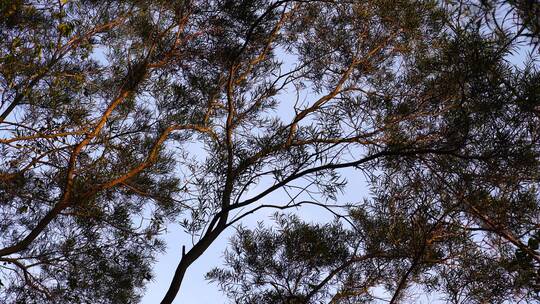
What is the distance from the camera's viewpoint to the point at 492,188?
220 centimetres

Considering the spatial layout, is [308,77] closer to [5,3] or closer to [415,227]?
[415,227]

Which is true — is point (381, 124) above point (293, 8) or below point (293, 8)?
below

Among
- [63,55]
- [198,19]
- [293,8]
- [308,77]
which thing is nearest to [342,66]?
[308,77]

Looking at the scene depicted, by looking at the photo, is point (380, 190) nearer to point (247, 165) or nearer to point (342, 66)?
point (247, 165)

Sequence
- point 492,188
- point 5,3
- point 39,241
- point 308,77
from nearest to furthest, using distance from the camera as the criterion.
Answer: point 492,188
point 5,3
point 39,241
point 308,77

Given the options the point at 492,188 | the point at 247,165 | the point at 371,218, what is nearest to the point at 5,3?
the point at 247,165

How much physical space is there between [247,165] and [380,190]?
567 mm

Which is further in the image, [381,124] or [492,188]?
[381,124]

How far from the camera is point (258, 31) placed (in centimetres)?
292

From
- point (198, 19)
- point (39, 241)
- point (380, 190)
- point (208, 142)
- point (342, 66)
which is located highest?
point (198, 19)

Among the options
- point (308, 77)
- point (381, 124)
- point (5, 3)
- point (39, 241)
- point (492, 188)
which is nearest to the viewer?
point (492, 188)

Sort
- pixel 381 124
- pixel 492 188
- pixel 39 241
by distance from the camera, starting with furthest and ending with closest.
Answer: pixel 39 241, pixel 381 124, pixel 492 188

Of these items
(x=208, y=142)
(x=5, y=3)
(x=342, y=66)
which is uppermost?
(x=342, y=66)

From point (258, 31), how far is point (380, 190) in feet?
3.28
